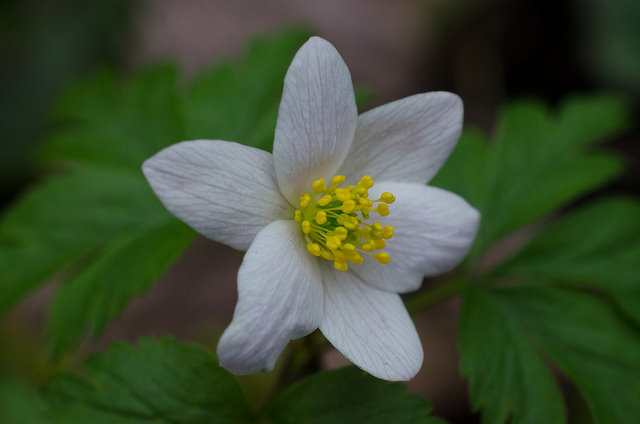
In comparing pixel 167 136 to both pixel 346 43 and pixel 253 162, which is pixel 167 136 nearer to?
pixel 253 162

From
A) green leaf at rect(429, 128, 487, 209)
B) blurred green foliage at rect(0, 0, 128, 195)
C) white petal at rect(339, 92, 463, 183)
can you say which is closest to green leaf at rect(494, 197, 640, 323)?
green leaf at rect(429, 128, 487, 209)

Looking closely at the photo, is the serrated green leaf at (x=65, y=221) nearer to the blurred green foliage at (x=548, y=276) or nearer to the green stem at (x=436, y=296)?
the green stem at (x=436, y=296)

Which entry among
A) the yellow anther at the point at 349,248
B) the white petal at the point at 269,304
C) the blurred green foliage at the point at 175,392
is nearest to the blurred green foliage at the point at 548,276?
the blurred green foliage at the point at 175,392

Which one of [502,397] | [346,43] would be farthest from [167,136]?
[346,43]

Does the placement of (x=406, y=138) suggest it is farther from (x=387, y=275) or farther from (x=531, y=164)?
(x=531, y=164)

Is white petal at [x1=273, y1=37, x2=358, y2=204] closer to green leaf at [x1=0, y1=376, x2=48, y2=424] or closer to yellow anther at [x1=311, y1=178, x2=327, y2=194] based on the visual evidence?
yellow anther at [x1=311, y1=178, x2=327, y2=194]

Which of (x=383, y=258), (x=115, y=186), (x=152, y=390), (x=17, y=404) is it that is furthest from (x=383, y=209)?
(x=17, y=404)
